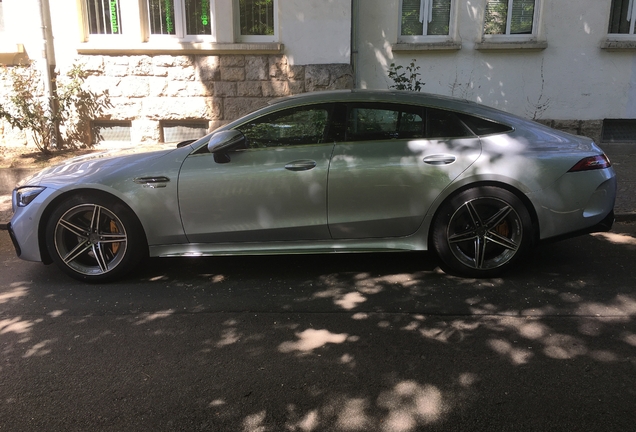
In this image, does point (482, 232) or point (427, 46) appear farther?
point (427, 46)

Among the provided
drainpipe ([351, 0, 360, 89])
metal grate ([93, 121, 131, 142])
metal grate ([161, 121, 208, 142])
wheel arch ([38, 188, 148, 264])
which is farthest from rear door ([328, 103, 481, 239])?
metal grate ([93, 121, 131, 142])

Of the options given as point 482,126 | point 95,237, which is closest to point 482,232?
point 482,126

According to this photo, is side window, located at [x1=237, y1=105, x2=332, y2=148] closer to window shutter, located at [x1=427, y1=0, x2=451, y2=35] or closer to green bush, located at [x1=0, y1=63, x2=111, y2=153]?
green bush, located at [x1=0, y1=63, x2=111, y2=153]

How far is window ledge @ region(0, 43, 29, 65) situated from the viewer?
9898mm

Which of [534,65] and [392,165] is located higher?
[534,65]

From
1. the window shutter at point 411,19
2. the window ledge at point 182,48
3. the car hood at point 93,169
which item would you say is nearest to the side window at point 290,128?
the car hood at point 93,169

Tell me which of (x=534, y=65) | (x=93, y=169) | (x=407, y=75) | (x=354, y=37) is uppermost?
(x=354, y=37)

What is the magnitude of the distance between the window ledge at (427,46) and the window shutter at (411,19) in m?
0.33

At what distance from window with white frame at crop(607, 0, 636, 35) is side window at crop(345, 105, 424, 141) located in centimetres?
769

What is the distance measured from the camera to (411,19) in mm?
10648

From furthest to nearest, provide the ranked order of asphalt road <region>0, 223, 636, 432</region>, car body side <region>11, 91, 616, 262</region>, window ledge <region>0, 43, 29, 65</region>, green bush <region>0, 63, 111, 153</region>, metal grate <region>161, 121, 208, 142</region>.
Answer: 1. metal grate <region>161, 121, 208, 142</region>
2. window ledge <region>0, 43, 29, 65</region>
3. green bush <region>0, 63, 111, 153</region>
4. car body side <region>11, 91, 616, 262</region>
5. asphalt road <region>0, 223, 636, 432</region>

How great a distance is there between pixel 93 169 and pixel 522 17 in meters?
8.61

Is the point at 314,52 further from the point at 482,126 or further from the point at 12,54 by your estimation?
the point at 482,126

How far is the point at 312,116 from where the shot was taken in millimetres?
4945
